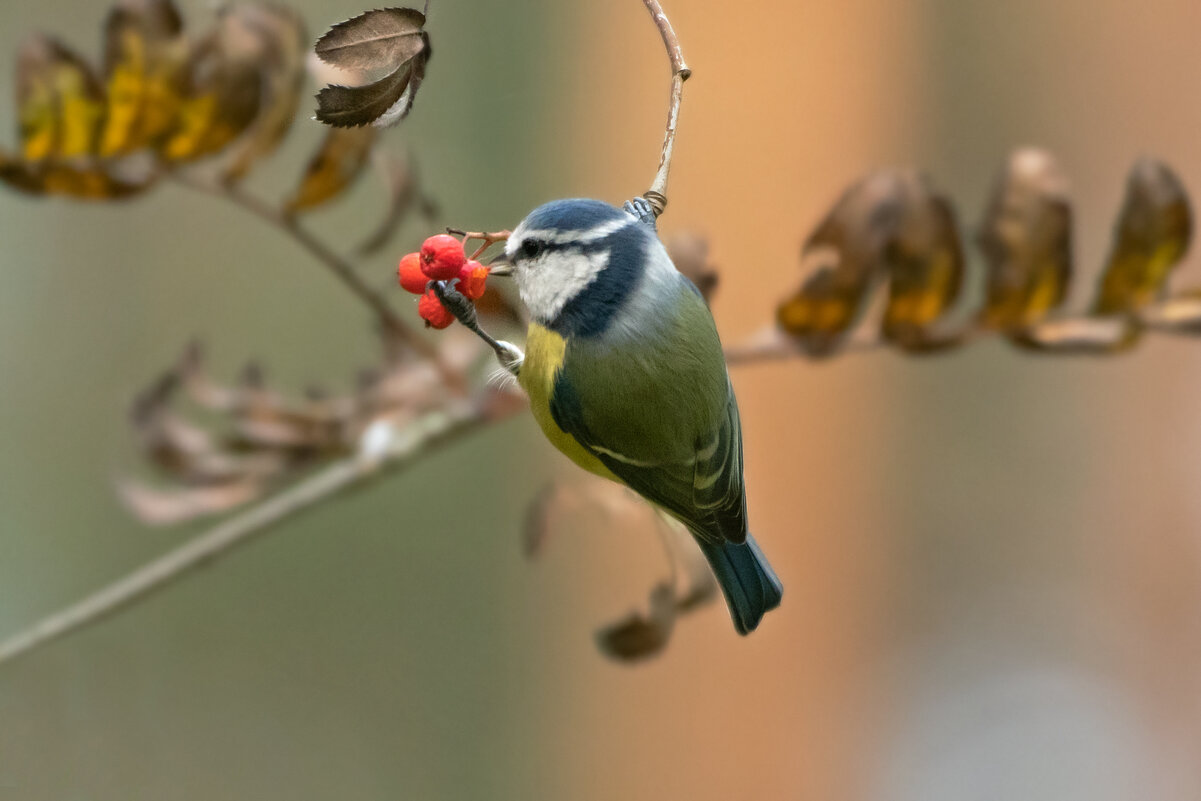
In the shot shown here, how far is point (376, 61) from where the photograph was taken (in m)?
0.48

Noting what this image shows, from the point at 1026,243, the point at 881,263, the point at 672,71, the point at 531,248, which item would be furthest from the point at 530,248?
the point at 1026,243

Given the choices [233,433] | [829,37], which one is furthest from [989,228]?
[829,37]

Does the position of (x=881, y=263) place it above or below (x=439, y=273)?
below

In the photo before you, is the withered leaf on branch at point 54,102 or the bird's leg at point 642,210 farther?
the withered leaf on branch at point 54,102

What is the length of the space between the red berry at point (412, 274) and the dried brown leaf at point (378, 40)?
0.20 m

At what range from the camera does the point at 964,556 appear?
2.53 metres

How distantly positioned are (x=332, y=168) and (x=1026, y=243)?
553 millimetres

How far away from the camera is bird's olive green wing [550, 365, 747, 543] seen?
0.76 meters

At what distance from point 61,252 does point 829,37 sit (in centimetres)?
147

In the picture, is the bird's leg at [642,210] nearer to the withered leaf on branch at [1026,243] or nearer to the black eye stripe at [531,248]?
the black eye stripe at [531,248]

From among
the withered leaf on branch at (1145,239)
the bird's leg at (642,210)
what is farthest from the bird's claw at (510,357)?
the withered leaf on branch at (1145,239)

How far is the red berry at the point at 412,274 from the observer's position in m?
0.67

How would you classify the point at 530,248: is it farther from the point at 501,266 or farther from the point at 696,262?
the point at 696,262

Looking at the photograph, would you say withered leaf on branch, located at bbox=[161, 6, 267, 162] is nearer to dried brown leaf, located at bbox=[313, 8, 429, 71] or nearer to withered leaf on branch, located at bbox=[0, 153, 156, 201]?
withered leaf on branch, located at bbox=[0, 153, 156, 201]
